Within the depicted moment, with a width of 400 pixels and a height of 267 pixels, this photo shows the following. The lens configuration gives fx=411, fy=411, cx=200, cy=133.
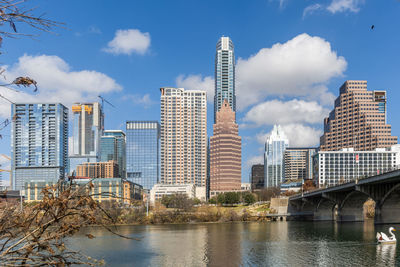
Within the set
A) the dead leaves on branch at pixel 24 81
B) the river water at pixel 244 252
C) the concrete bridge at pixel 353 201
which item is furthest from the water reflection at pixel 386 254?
the dead leaves on branch at pixel 24 81

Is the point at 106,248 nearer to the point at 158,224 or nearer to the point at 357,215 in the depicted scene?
the point at 158,224

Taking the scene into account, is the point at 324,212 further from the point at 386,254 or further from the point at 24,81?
the point at 24,81

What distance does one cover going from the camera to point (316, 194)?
146000 millimetres

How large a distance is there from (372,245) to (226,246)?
25.1 metres

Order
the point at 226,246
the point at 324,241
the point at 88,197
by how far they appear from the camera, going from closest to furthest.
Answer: the point at 88,197, the point at 226,246, the point at 324,241

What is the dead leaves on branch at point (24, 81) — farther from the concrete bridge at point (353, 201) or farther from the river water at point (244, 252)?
the concrete bridge at point (353, 201)

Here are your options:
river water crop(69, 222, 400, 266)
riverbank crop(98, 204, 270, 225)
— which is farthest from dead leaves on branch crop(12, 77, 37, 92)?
riverbank crop(98, 204, 270, 225)

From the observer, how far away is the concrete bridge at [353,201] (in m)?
101

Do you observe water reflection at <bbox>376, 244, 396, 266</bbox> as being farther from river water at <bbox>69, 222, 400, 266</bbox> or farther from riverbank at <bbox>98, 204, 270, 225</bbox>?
riverbank at <bbox>98, 204, 270, 225</bbox>

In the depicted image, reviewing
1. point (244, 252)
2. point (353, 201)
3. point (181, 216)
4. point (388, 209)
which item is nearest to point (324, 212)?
point (353, 201)

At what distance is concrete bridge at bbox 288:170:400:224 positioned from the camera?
101m

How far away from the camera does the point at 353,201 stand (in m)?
136

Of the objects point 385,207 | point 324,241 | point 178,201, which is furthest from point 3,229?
point 178,201

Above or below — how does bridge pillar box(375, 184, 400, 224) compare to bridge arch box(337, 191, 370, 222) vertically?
above
